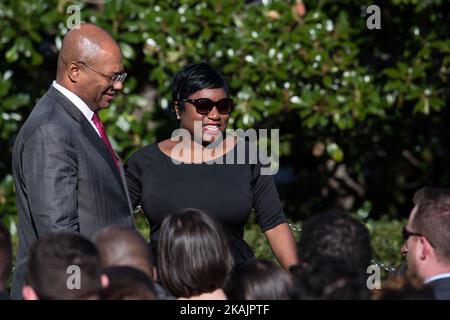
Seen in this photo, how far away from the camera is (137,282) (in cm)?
286

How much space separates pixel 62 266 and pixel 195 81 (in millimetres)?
1578

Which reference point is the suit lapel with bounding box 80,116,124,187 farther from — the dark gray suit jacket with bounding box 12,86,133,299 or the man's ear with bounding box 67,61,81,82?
the man's ear with bounding box 67,61,81,82

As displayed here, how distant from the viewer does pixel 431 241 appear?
3.34 metres

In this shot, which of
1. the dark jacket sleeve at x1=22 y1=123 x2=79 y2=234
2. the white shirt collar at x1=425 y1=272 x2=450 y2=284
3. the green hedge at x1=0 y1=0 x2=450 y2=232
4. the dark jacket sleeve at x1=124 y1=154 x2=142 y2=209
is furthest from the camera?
the green hedge at x1=0 y1=0 x2=450 y2=232

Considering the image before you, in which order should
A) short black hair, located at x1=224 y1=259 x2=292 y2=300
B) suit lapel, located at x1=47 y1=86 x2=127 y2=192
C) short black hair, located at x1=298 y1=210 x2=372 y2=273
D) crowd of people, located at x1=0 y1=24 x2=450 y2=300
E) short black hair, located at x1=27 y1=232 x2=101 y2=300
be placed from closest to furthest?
short black hair, located at x1=27 y1=232 x2=101 y2=300, crowd of people, located at x1=0 y1=24 x2=450 y2=300, short black hair, located at x1=298 y1=210 x2=372 y2=273, short black hair, located at x1=224 y1=259 x2=292 y2=300, suit lapel, located at x1=47 y1=86 x2=127 y2=192

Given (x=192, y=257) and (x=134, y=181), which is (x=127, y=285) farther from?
(x=134, y=181)

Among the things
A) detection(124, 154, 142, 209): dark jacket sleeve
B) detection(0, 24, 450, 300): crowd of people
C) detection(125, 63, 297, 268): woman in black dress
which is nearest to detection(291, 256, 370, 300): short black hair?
detection(0, 24, 450, 300): crowd of people

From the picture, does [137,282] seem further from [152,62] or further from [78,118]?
[152,62]

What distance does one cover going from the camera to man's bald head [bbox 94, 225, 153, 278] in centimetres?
302

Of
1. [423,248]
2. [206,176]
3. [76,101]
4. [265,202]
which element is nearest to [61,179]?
[76,101]

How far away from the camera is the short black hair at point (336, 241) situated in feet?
9.74

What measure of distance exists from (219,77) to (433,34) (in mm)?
2895
